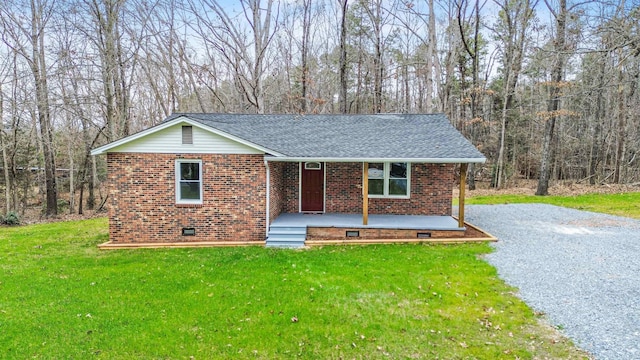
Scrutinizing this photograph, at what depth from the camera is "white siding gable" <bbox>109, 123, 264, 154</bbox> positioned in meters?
9.75

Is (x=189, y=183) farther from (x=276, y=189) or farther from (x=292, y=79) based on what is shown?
(x=292, y=79)

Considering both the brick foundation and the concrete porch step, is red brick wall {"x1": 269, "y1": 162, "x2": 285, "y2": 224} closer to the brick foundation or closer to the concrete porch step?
the concrete porch step

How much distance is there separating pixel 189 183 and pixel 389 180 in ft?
21.1

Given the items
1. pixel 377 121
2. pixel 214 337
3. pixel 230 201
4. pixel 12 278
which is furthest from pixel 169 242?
pixel 377 121

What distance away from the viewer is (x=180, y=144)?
386 inches

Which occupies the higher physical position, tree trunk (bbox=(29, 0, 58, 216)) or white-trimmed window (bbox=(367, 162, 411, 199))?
tree trunk (bbox=(29, 0, 58, 216))

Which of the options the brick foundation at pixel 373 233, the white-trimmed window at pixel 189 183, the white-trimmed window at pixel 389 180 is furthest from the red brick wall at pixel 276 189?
the white-trimmed window at pixel 389 180

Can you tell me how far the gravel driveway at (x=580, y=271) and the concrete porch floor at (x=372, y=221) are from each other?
5.27 feet

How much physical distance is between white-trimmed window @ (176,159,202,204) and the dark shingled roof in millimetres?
1351

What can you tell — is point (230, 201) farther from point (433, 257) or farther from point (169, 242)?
point (433, 257)

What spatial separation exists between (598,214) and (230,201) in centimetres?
1368

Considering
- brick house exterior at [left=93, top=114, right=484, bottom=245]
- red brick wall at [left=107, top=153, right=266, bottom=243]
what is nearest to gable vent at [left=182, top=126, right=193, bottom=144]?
brick house exterior at [left=93, top=114, right=484, bottom=245]

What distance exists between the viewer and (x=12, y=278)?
7.35 m

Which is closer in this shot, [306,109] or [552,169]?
[306,109]
